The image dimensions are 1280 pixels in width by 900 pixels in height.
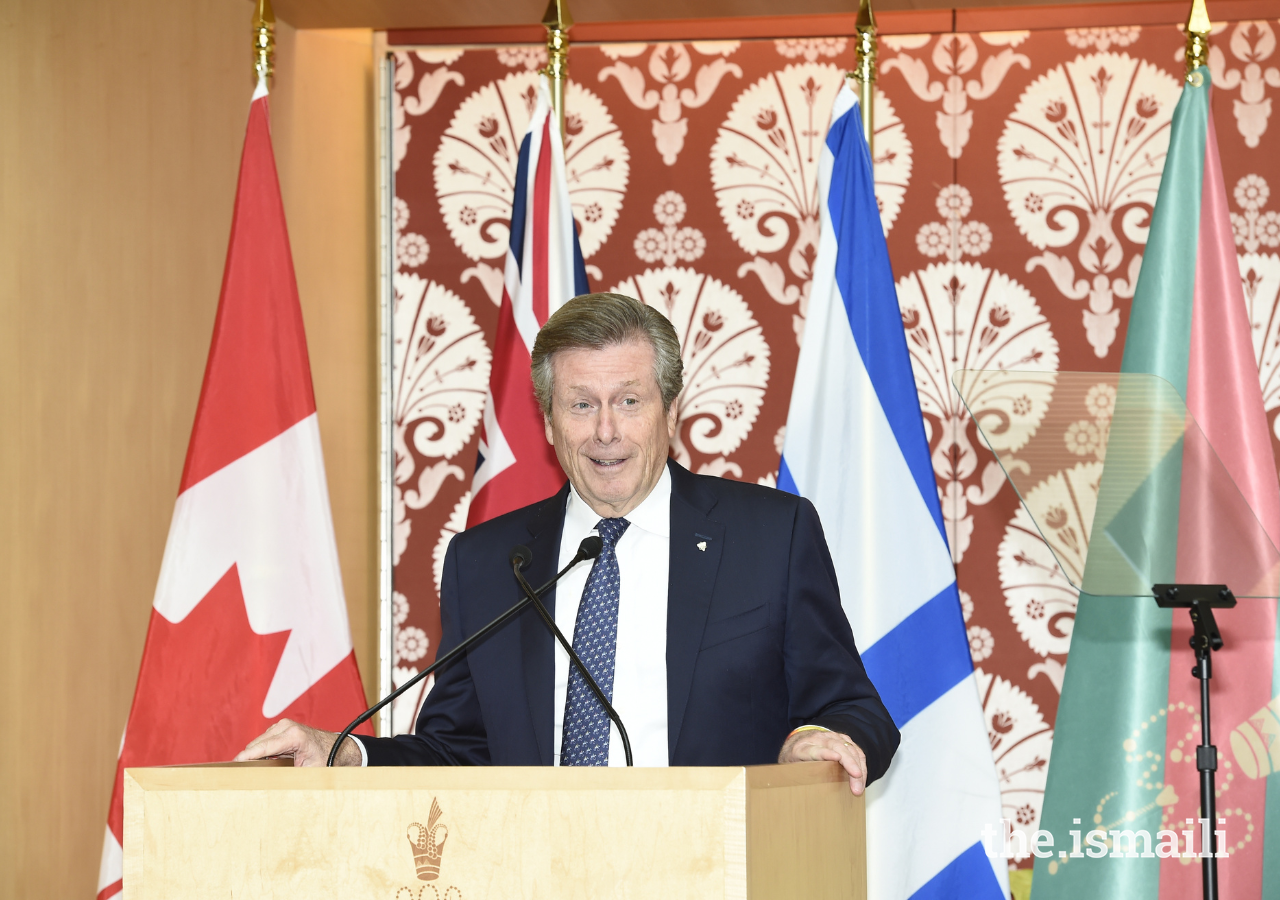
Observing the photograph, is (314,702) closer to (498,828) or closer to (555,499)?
(555,499)

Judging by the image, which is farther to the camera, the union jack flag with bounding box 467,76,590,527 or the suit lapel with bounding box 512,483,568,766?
the union jack flag with bounding box 467,76,590,527

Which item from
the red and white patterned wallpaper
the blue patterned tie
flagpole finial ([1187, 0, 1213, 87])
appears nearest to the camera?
the blue patterned tie

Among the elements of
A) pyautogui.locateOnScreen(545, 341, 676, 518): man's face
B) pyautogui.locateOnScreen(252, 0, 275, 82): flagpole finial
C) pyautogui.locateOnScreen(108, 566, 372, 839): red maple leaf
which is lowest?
pyautogui.locateOnScreen(108, 566, 372, 839): red maple leaf

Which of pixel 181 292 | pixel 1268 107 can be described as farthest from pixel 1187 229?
pixel 181 292

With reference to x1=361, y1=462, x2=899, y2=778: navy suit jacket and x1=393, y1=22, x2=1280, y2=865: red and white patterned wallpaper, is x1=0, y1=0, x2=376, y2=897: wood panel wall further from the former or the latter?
x1=361, y1=462, x2=899, y2=778: navy suit jacket

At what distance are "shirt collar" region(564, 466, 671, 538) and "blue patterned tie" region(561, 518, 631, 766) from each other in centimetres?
9

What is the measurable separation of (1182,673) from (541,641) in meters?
1.51

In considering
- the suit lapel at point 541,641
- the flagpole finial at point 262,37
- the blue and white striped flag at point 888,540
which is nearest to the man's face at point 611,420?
the suit lapel at point 541,641

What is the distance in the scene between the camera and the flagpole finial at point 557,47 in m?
2.94

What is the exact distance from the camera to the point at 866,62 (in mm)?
2885

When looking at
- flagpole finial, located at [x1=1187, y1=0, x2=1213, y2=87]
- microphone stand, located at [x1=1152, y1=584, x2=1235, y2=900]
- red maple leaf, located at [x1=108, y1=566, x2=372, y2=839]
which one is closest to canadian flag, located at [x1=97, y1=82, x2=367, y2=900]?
red maple leaf, located at [x1=108, y1=566, x2=372, y2=839]

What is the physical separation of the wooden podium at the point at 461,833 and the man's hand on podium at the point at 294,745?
0.27 metres

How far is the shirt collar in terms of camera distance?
2018 millimetres

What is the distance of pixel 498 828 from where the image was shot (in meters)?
1.23
